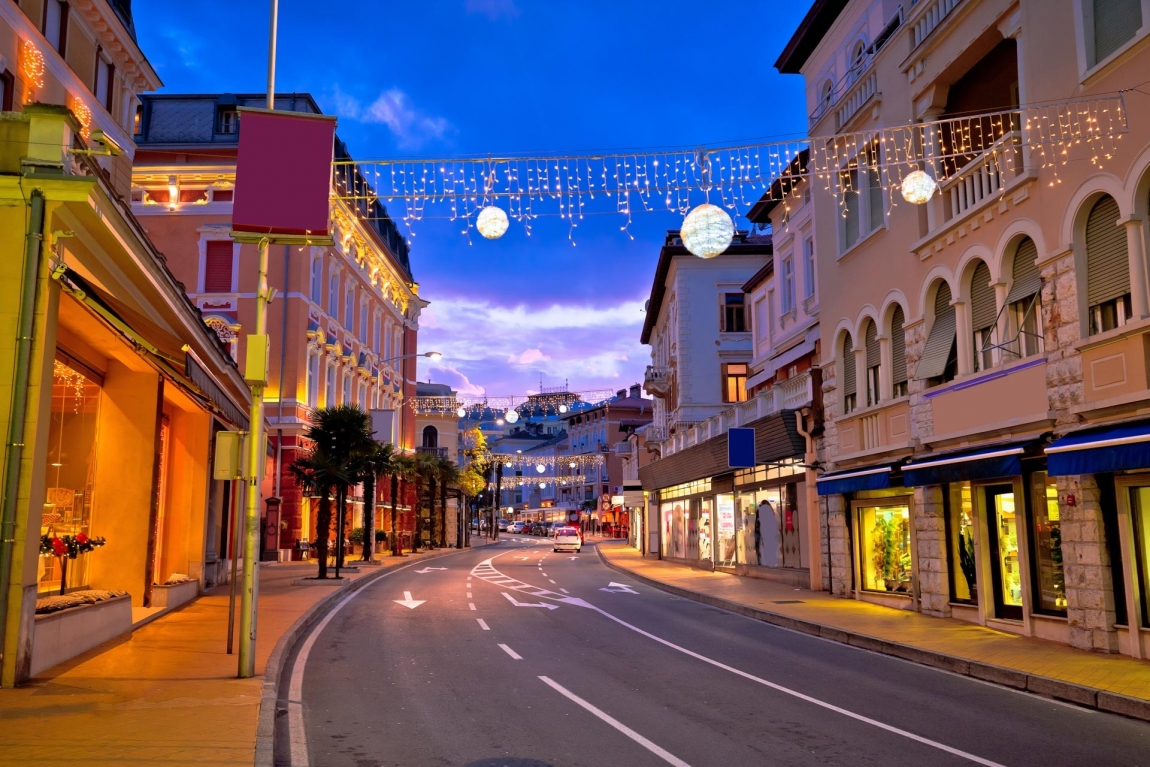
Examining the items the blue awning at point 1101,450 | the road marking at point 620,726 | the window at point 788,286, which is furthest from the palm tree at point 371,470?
the blue awning at point 1101,450

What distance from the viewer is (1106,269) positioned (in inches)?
545

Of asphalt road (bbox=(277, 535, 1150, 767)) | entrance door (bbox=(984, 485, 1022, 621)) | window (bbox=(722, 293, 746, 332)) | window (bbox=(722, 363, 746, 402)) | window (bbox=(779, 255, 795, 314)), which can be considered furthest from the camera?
window (bbox=(722, 293, 746, 332))

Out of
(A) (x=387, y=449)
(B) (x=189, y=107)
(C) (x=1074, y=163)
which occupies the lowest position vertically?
(A) (x=387, y=449)

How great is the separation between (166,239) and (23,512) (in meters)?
35.2

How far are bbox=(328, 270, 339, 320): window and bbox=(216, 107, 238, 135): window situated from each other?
27.2ft

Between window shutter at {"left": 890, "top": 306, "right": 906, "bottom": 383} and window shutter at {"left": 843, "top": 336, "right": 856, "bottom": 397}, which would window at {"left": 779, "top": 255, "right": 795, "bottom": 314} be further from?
window shutter at {"left": 890, "top": 306, "right": 906, "bottom": 383}

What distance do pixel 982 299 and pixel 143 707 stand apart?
15.4m

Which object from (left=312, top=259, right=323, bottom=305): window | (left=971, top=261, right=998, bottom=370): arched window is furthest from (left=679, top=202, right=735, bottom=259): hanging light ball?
(left=312, top=259, right=323, bottom=305): window

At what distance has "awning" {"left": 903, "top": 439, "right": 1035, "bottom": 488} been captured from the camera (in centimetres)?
1516

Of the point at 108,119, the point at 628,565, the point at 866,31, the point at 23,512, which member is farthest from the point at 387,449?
the point at 23,512

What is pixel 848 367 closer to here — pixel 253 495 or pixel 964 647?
pixel 964 647

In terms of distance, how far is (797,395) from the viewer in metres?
27.8

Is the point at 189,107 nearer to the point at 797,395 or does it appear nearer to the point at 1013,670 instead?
the point at 797,395

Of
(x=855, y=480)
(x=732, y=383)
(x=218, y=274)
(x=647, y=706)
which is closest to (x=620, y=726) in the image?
(x=647, y=706)
